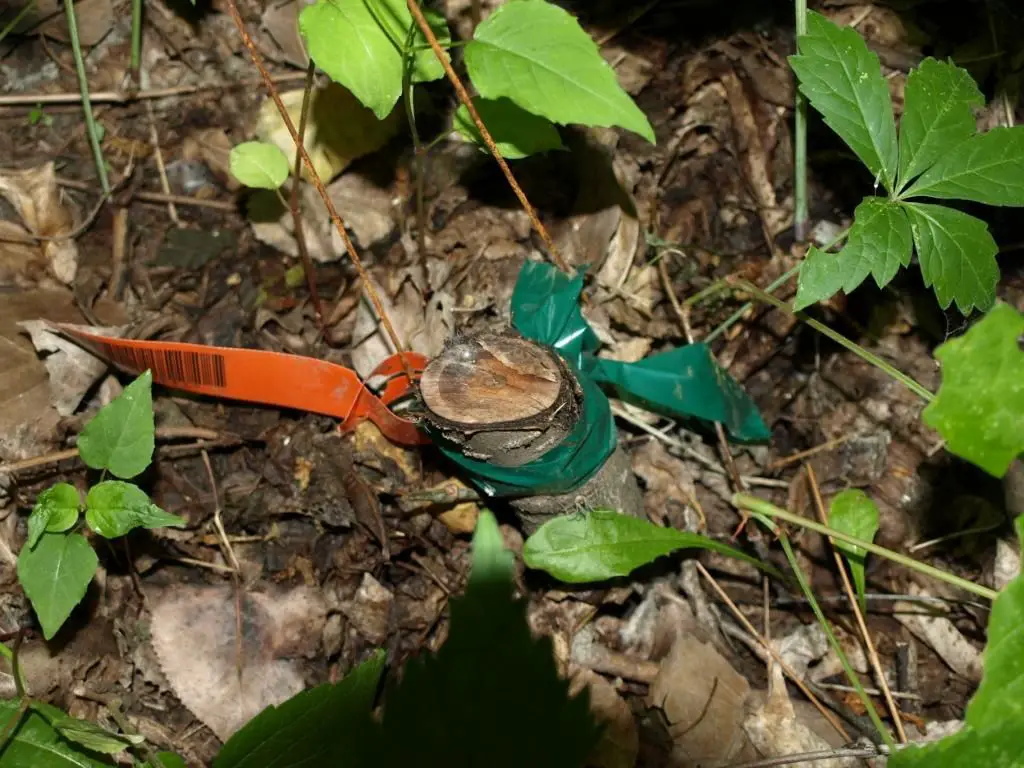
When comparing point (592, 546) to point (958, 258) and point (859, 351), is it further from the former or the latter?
point (958, 258)

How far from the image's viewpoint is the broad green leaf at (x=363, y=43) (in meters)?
1.57

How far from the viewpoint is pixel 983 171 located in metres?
1.67

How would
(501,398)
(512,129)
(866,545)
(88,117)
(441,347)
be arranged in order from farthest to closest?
1. (88,117)
2. (441,347)
3. (512,129)
4. (866,545)
5. (501,398)

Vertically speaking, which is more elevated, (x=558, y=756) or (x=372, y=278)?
(x=558, y=756)

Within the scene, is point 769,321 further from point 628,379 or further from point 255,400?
point 255,400

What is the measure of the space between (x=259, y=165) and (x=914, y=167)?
143 centimetres

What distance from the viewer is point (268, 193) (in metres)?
2.17

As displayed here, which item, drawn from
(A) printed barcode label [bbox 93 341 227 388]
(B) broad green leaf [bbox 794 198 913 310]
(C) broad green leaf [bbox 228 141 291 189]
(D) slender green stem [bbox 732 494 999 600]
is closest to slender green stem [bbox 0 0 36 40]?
(C) broad green leaf [bbox 228 141 291 189]

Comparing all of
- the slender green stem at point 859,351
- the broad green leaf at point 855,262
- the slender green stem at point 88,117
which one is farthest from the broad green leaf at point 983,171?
the slender green stem at point 88,117

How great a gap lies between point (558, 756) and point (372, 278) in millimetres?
1451

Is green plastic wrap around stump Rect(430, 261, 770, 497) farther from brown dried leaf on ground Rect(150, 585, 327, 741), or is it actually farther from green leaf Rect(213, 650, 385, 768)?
brown dried leaf on ground Rect(150, 585, 327, 741)

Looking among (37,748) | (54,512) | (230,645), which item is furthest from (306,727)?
(54,512)

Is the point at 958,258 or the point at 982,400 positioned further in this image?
the point at 958,258

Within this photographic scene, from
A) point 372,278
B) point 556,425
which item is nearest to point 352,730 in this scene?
point 556,425
